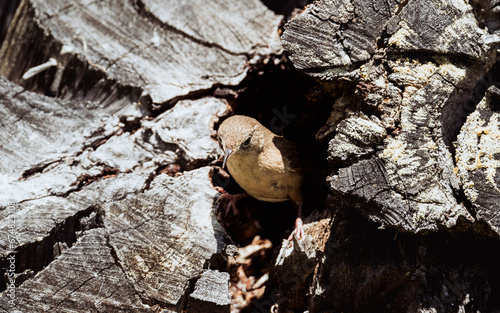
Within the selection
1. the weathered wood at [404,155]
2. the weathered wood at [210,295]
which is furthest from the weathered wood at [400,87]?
the weathered wood at [210,295]

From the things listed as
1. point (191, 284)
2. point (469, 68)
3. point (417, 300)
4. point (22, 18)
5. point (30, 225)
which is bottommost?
point (30, 225)

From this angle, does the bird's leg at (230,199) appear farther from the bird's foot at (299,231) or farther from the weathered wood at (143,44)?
the weathered wood at (143,44)

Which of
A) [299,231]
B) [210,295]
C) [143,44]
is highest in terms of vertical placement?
[143,44]

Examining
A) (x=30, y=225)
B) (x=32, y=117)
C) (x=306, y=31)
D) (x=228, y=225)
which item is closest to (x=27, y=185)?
(x=30, y=225)

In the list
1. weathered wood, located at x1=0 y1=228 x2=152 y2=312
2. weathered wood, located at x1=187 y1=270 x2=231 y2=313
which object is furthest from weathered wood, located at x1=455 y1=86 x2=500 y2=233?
weathered wood, located at x1=0 y1=228 x2=152 y2=312

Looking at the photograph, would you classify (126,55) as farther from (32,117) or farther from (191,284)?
(191,284)

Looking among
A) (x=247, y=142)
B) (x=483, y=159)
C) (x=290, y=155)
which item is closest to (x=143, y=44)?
(x=247, y=142)

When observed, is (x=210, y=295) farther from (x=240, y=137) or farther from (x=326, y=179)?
(x=240, y=137)
